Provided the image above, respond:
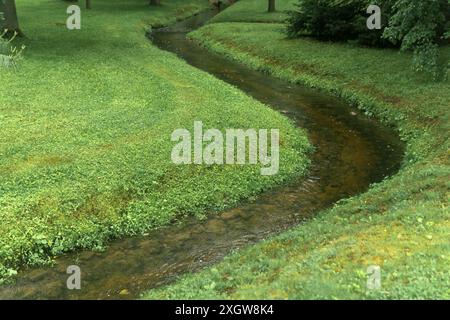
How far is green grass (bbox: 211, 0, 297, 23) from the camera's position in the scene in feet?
183

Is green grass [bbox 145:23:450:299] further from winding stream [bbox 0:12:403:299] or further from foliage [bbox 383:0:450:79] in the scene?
foliage [bbox 383:0:450:79]

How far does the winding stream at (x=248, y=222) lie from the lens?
513 inches

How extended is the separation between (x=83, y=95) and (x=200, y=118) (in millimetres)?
7734

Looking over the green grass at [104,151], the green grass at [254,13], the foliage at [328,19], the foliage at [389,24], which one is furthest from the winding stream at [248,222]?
the green grass at [254,13]

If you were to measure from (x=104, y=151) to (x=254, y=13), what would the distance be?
44.2 m

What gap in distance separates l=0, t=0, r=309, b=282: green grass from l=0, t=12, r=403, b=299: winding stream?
25.5 inches

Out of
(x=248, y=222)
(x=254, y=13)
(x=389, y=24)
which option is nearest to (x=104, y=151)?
(x=248, y=222)

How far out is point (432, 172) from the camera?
54.9ft

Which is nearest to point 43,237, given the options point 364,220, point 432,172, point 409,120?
point 364,220

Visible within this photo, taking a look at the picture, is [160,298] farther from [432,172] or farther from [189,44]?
[189,44]

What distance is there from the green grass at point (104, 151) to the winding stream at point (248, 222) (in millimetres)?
649

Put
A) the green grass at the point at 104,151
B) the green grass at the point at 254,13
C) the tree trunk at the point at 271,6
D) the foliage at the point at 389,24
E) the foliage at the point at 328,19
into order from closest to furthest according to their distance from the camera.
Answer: the green grass at the point at 104,151, the foliage at the point at 389,24, the foliage at the point at 328,19, the green grass at the point at 254,13, the tree trunk at the point at 271,6

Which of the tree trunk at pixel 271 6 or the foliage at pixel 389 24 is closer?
the foliage at pixel 389 24

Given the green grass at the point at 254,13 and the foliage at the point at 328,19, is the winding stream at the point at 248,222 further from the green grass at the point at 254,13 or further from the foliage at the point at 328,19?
the green grass at the point at 254,13
